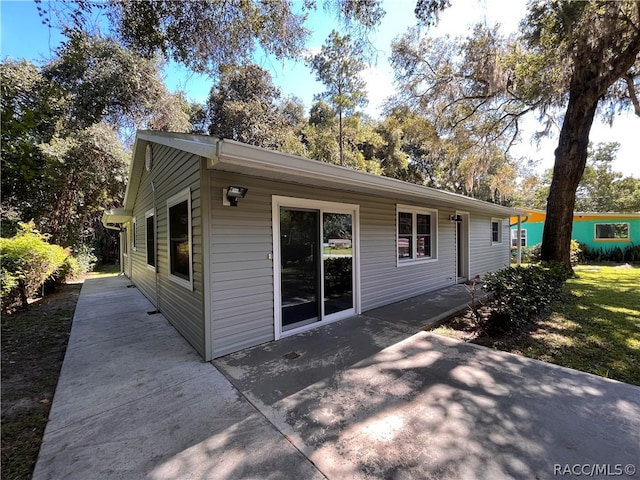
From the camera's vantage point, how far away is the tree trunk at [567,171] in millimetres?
7488

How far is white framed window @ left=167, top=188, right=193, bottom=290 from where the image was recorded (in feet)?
13.1

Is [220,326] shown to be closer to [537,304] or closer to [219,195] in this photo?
[219,195]

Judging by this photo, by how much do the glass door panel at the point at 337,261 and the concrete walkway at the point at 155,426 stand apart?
7.38ft

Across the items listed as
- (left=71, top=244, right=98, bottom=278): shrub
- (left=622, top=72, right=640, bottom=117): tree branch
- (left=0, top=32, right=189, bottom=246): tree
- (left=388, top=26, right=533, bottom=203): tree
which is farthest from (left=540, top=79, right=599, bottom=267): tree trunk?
(left=71, top=244, right=98, bottom=278): shrub

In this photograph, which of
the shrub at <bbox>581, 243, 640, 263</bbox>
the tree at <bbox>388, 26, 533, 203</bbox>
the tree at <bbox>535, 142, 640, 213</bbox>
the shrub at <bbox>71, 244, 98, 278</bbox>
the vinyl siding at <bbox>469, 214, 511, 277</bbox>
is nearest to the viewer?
the tree at <bbox>388, 26, 533, 203</bbox>

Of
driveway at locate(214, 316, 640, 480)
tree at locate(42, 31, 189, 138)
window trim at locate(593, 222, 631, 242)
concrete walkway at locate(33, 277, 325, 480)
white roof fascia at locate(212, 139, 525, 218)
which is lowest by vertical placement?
concrete walkway at locate(33, 277, 325, 480)

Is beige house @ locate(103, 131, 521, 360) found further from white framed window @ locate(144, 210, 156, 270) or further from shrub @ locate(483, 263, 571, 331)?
shrub @ locate(483, 263, 571, 331)

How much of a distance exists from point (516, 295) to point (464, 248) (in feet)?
15.7

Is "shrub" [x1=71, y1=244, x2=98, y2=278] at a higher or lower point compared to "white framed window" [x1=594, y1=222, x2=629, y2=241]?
lower

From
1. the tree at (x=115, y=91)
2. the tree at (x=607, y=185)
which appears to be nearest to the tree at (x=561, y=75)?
the tree at (x=115, y=91)

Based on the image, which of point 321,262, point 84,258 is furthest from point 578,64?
point 84,258

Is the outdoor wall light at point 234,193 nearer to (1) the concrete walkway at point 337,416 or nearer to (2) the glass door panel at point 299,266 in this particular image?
(2) the glass door panel at point 299,266

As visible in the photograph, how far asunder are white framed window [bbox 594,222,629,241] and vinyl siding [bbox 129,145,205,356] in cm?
1837

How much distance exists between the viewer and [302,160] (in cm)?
325
